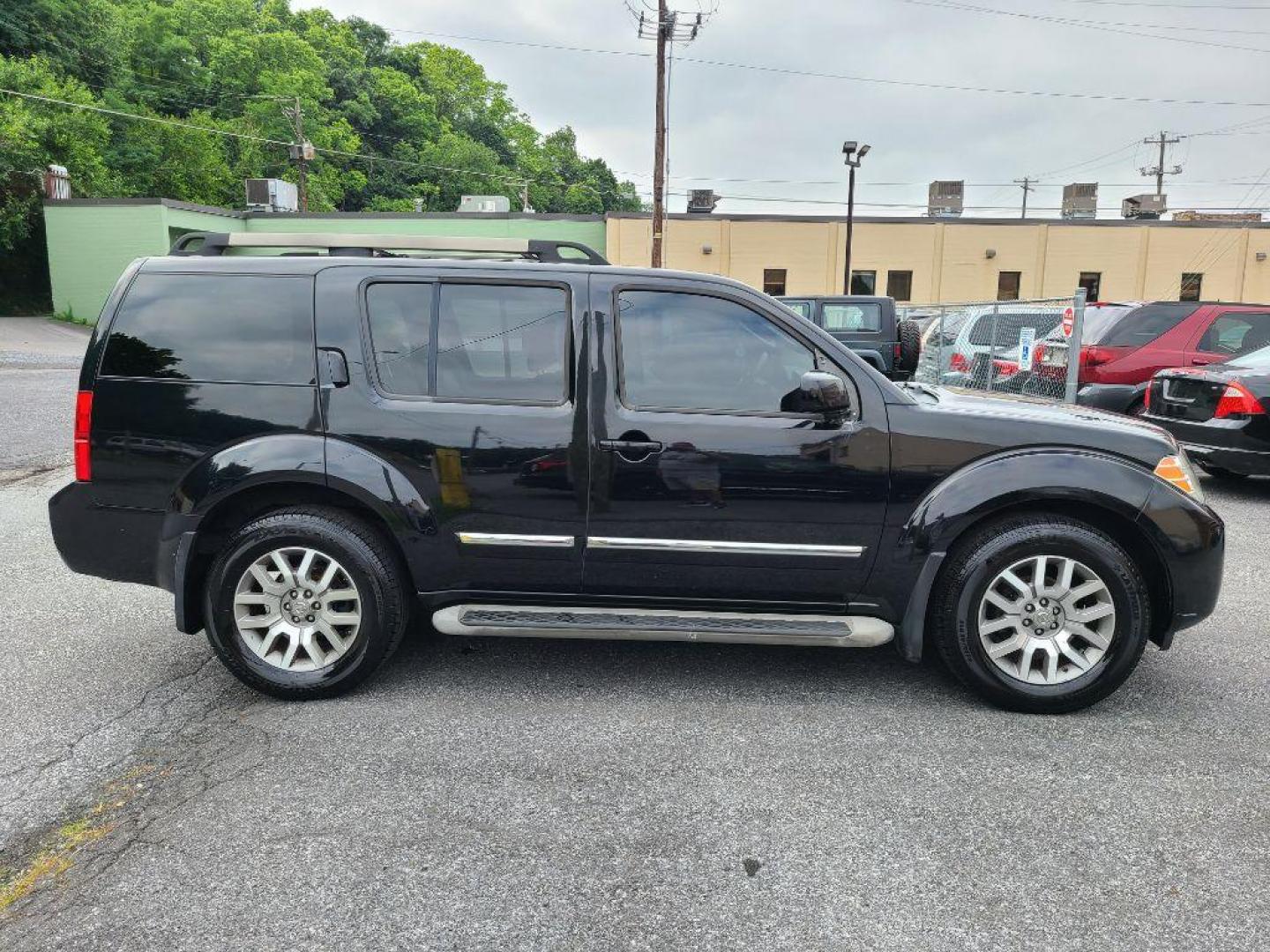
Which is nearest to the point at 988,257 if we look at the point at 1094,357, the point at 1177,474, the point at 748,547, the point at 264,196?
the point at 1094,357

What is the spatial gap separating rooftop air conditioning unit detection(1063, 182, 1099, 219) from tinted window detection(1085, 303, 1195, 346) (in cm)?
3787

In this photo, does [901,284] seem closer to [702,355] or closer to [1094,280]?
[1094,280]

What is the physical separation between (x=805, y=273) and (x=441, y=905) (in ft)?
119

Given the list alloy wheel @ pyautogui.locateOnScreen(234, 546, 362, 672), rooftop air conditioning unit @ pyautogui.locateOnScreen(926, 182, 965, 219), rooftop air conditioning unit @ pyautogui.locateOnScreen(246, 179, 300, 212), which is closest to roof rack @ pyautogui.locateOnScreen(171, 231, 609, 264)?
alloy wheel @ pyautogui.locateOnScreen(234, 546, 362, 672)

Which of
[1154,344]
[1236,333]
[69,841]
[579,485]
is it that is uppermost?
[1236,333]

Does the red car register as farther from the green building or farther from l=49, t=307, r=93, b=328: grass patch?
l=49, t=307, r=93, b=328: grass patch

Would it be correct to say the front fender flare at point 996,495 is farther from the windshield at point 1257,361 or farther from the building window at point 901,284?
the building window at point 901,284

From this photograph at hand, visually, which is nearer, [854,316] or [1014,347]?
[1014,347]

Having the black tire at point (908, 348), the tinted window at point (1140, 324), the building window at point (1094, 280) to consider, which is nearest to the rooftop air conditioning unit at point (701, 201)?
the building window at point (1094, 280)

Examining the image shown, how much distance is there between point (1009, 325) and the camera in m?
12.0

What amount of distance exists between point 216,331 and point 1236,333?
10146 millimetres

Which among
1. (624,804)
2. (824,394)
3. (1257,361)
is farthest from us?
(1257,361)

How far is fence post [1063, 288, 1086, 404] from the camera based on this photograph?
30.0ft

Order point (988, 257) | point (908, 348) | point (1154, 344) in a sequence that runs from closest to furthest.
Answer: point (1154, 344) → point (908, 348) → point (988, 257)
